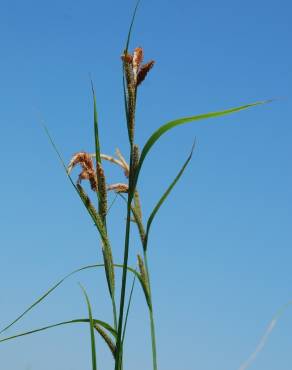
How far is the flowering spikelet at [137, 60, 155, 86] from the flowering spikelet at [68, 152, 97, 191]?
32 centimetres

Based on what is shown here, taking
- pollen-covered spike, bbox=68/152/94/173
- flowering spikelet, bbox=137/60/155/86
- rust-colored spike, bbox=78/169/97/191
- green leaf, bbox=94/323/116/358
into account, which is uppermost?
flowering spikelet, bbox=137/60/155/86

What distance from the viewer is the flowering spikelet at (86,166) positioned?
78.2 inches

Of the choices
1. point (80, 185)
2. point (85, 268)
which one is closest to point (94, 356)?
point (85, 268)

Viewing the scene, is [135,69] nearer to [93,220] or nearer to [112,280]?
[93,220]

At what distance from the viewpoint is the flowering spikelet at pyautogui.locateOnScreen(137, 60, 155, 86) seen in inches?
71.8

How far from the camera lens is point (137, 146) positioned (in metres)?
1.75

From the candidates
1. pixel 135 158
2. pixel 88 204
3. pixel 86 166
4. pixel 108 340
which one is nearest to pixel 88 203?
pixel 88 204

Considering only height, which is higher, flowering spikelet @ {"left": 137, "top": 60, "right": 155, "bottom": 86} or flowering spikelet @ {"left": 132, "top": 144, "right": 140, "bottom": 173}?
flowering spikelet @ {"left": 137, "top": 60, "right": 155, "bottom": 86}

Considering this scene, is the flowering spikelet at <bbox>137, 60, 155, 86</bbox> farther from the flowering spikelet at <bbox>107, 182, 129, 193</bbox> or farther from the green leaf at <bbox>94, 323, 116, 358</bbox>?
the green leaf at <bbox>94, 323, 116, 358</bbox>

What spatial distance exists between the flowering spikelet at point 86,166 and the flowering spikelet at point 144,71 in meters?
0.32

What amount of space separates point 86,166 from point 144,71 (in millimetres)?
372

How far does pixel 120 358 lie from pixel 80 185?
551 millimetres

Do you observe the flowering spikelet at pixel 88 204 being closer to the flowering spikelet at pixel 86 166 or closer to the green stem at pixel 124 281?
the flowering spikelet at pixel 86 166

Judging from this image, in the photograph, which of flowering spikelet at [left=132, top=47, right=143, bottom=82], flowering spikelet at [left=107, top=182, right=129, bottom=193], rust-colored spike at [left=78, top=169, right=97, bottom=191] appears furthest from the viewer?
flowering spikelet at [left=107, top=182, right=129, bottom=193]
